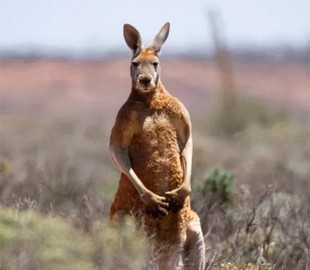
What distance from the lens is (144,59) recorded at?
1258 cm

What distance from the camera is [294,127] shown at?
5253cm

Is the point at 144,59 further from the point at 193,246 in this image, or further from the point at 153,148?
the point at 193,246

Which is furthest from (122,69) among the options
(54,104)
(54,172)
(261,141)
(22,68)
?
(54,172)

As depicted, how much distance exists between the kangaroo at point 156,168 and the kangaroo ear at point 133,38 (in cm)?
28

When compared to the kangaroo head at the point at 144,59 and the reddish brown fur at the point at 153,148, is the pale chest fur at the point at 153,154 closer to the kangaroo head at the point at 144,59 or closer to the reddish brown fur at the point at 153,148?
the reddish brown fur at the point at 153,148

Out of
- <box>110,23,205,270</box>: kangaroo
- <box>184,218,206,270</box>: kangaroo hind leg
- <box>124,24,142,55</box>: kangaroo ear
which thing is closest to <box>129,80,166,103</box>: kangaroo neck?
<box>110,23,205,270</box>: kangaroo

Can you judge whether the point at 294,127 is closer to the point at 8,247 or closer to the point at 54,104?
the point at 54,104

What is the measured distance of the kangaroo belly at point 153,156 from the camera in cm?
1245

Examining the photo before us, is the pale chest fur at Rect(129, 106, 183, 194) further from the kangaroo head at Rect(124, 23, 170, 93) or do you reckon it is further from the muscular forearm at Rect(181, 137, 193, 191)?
the kangaroo head at Rect(124, 23, 170, 93)

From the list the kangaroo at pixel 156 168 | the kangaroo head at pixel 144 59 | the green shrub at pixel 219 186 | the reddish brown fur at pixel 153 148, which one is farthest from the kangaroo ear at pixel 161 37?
the green shrub at pixel 219 186

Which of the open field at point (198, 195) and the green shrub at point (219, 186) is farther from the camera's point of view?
the green shrub at point (219, 186)

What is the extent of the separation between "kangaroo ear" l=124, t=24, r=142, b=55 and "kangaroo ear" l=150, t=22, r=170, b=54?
0.43ft

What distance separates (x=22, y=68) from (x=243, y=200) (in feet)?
161

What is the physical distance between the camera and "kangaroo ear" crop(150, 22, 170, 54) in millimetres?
12875
